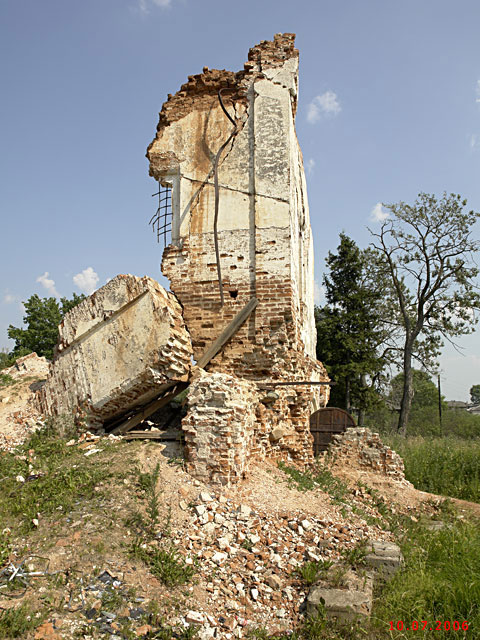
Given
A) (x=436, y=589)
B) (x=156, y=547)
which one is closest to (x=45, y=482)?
(x=156, y=547)

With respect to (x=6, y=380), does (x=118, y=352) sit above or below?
above

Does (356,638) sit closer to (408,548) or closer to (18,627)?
(408,548)

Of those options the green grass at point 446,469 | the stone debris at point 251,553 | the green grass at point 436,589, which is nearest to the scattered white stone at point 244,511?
the stone debris at point 251,553

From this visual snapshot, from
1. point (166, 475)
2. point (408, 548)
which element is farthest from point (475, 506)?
point (166, 475)

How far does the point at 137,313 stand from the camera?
20.5 ft

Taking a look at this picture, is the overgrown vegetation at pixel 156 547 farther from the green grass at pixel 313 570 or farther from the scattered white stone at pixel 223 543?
the green grass at pixel 313 570

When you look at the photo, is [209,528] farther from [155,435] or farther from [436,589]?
[436,589]

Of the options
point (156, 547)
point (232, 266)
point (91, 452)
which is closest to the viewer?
point (156, 547)

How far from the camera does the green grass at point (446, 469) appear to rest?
829cm

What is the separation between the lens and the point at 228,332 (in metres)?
7.03

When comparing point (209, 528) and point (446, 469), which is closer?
point (209, 528)

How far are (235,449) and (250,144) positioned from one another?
5090 millimetres

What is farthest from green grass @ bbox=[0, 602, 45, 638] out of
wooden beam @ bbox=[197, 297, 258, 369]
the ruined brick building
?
wooden beam @ bbox=[197, 297, 258, 369]

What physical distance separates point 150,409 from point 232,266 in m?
2.59
